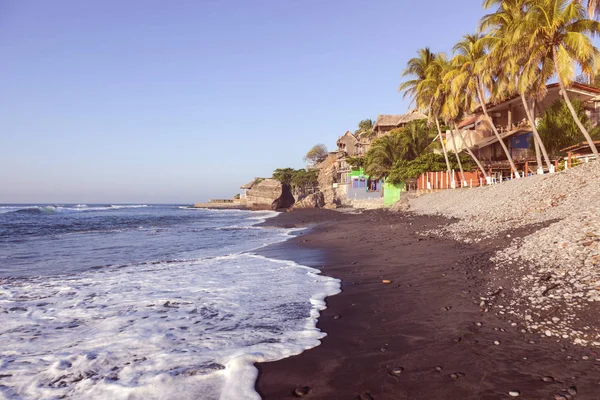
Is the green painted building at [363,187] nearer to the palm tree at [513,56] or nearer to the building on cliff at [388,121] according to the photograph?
the building on cliff at [388,121]

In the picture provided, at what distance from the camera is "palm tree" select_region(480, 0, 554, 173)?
20.4 m

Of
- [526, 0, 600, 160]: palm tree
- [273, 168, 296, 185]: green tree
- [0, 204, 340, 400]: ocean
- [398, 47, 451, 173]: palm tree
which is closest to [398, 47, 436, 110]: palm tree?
[398, 47, 451, 173]: palm tree

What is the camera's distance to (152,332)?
17.4 feet

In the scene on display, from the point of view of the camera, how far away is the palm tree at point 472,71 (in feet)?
87.0

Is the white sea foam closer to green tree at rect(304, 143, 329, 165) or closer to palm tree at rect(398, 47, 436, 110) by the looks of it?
palm tree at rect(398, 47, 436, 110)

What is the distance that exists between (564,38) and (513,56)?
2.67 meters

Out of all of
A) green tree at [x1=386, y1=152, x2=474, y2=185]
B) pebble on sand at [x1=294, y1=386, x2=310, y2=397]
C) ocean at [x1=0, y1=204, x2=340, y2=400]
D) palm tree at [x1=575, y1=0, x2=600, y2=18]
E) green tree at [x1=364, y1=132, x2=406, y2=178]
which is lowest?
ocean at [x1=0, y1=204, x2=340, y2=400]

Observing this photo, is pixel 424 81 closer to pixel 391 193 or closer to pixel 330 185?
pixel 391 193

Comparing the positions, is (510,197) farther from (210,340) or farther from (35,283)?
(35,283)

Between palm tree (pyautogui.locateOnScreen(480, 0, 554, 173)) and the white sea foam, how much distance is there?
64.1 ft

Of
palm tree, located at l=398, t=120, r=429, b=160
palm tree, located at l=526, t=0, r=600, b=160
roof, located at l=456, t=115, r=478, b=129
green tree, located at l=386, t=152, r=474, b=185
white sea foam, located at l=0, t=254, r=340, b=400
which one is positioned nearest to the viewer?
white sea foam, located at l=0, t=254, r=340, b=400

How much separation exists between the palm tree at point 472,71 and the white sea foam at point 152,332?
23781mm

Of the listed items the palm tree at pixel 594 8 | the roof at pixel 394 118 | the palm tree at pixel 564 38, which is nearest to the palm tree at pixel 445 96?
the palm tree at pixel 564 38

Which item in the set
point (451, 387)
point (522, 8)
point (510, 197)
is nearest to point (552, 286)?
point (451, 387)
